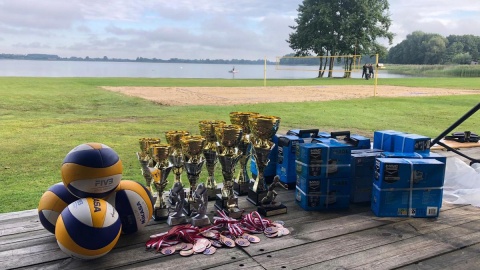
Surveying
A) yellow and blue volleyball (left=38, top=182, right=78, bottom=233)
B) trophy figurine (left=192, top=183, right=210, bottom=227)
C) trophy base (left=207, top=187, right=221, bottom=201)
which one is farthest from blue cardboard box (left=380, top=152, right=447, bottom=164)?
yellow and blue volleyball (left=38, top=182, right=78, bottom=233)

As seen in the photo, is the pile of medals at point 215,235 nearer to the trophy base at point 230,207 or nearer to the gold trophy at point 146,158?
the trophy base at point 230,207

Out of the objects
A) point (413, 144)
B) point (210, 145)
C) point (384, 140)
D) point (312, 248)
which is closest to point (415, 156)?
point (413, 144)

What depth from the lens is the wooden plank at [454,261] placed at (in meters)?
2.21

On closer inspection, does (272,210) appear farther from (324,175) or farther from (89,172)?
(89,172)

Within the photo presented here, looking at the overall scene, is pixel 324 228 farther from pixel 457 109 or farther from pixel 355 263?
pixel 457 109

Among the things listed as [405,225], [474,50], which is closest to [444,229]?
[405,225]

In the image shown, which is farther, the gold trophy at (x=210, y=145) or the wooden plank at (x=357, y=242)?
the gold trophy at (x=210, y=145)

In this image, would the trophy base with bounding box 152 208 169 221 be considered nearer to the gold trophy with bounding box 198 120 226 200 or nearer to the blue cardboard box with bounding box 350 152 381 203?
the gold trophy with bounding box 198 120 226 200

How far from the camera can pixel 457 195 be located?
3475 mm

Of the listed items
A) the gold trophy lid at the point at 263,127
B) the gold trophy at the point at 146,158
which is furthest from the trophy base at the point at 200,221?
the gold trophy lid at the point at 263,127

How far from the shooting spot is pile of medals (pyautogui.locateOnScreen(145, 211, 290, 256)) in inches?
92.8

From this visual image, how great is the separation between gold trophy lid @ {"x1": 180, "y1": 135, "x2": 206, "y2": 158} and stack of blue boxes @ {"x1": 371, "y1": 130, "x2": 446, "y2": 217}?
1.25 metres

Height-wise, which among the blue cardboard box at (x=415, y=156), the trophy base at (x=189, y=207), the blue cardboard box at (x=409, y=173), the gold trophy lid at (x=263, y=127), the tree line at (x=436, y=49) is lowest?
the trophy base at (x=189, y=207)

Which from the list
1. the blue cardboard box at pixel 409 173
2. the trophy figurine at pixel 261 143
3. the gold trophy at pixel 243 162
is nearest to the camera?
the blue cardboard box at pixel 409 173
